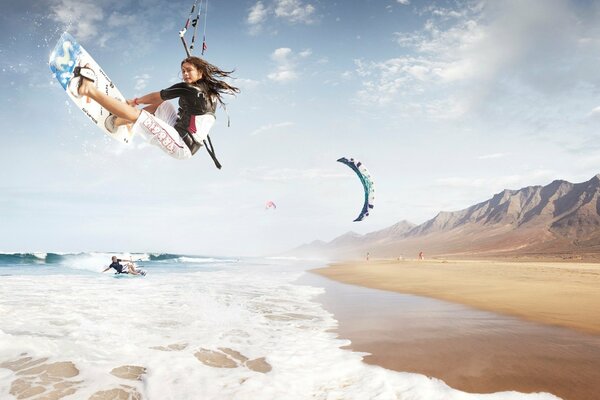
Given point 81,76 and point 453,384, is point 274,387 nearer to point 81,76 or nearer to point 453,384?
point 453,384

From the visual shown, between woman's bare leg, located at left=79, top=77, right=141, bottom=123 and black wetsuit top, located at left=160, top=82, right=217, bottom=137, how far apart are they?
48 centimetres

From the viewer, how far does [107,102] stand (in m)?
4.65

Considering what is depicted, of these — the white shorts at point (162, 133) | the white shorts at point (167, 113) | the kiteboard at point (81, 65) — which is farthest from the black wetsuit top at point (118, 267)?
the white shorts at point (167, 113)

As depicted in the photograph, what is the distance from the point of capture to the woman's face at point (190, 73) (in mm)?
4973

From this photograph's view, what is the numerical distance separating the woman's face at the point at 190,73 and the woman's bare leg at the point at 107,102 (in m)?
0.82

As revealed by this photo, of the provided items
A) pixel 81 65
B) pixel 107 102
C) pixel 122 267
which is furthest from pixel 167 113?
Result: pixel 122 267

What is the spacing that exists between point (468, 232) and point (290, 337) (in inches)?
4708

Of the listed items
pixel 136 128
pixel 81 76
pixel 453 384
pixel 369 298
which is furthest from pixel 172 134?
pixel 369 298

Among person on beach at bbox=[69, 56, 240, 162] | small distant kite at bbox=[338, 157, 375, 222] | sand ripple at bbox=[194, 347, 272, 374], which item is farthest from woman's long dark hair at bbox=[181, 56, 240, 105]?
small distant kite at bbox=[338, 157, 375, 222]

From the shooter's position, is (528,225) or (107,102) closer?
(107,102)

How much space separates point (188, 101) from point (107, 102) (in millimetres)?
1026

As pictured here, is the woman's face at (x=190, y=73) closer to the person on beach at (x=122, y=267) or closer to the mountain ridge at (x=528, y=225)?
Result: the person on beach at (x=122, y=267)

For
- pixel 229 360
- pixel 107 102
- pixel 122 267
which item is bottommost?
pixel 229 360

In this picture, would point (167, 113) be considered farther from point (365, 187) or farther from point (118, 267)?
point (118, 267)
